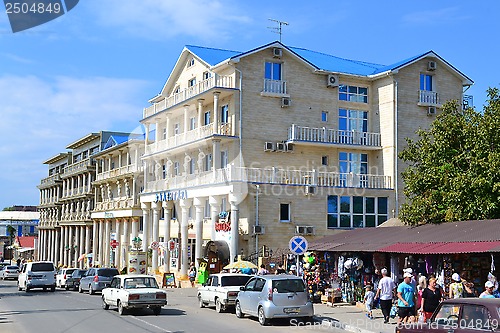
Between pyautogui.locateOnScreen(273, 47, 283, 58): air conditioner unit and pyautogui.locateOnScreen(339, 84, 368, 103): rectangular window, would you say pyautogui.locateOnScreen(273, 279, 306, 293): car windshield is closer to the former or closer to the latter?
pyautogui.locateOnScreen(273, 47, 283, 58): air conditioner unit

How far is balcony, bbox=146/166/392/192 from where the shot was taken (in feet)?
124

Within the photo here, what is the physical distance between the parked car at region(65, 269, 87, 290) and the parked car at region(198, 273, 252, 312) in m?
18.5

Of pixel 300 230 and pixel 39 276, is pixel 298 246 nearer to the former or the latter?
pixel 300 230

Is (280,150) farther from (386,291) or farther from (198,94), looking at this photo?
(386,291)

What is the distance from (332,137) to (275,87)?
496 centimetres

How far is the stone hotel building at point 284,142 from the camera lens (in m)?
38.4

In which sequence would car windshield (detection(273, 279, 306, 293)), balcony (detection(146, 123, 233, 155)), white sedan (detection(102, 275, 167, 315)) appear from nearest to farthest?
car windshield (detection(273, 279, 306, 293))
white sedan (detection(102, 275, 167, 315))
balcony (detection(146, 123, 233, 155))

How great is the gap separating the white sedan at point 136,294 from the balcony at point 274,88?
1993 centimetres

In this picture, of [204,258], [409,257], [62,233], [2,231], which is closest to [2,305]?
[204,258]

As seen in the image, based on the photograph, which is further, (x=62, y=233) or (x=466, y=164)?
(x=62, y=233)

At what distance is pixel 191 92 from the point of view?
44.2 meters

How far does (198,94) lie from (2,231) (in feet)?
388

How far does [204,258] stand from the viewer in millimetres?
38500

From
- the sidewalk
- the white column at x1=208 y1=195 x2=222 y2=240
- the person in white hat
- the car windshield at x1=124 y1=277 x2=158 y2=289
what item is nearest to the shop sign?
the white column at x1=208 y1=195 x2=222 y2=240
